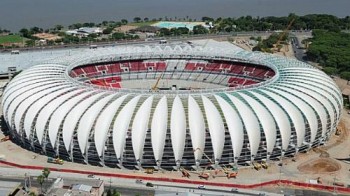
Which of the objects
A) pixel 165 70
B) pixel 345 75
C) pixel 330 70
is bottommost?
pixel 345 75

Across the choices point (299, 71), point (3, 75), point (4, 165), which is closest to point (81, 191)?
point (4, 165)

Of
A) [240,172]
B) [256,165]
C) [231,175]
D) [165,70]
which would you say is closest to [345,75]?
[165,70]

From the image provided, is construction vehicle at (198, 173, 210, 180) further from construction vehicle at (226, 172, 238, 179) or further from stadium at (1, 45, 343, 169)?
construction vehicle at (226, 172, 238, 179)

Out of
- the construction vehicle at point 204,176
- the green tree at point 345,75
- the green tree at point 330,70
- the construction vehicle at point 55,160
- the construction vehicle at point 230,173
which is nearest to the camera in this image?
the construction vehicle at point 204,176

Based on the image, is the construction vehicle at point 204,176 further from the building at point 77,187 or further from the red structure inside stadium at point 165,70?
the red structure inside stadium at point 165,70

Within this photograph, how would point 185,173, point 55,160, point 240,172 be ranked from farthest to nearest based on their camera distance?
1. point 55,160
2. point 240,172
3. point 185,173

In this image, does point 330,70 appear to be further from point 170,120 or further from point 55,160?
point 55,160

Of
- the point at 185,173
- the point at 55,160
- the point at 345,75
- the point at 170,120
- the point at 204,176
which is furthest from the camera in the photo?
the point at 345,75

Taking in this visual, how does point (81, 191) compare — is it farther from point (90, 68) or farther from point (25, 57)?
point (25, 57)

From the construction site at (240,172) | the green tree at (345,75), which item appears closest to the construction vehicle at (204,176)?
the construction site at (240,172)
